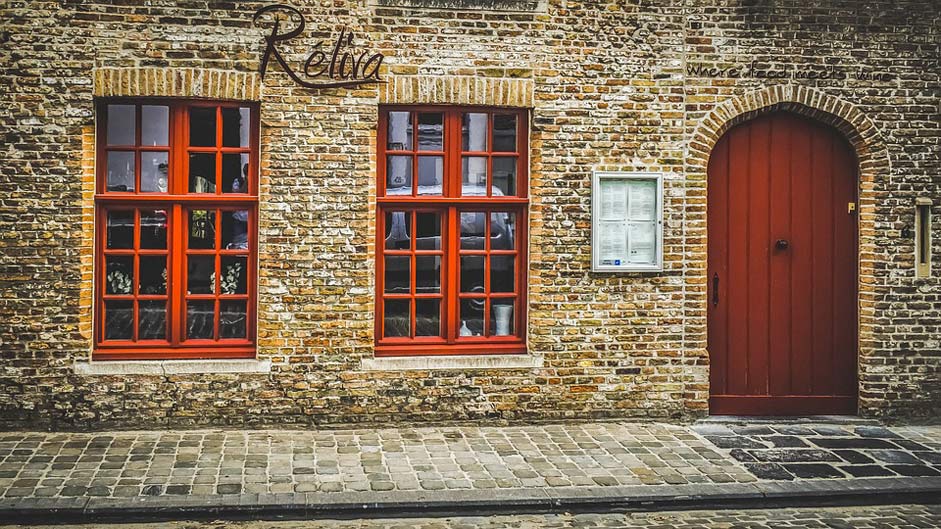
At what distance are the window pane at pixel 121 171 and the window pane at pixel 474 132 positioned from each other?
305cm

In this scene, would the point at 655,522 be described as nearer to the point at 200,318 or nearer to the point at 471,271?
the point at 471,271

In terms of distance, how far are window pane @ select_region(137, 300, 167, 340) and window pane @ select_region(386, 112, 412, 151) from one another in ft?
8.39

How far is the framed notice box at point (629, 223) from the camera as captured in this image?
8.73 meters

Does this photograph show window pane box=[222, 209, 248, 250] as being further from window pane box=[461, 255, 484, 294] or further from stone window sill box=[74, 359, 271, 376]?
window pane box=[461, 255, 484, 294]

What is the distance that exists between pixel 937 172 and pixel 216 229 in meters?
6.96

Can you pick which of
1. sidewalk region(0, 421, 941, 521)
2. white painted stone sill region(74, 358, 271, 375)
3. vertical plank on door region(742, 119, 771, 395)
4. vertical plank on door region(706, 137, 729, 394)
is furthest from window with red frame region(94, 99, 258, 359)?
vertical plank on door region(742, 119, 771, 395)

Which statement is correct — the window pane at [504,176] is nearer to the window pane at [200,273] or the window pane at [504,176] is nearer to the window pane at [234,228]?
the window pane at [234,228]

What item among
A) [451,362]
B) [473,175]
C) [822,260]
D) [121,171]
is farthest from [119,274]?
[822,260]

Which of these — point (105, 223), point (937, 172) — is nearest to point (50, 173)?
point (105, 223)

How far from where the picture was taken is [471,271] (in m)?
8.84

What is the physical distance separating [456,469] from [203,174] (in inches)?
141

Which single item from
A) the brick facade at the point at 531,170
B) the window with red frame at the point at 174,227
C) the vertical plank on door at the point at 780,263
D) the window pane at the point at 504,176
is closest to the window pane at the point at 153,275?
the window with red frame at the point at 174,227

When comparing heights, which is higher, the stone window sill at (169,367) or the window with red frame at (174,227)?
the window with red frame at (174,227)

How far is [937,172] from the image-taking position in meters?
9.03
